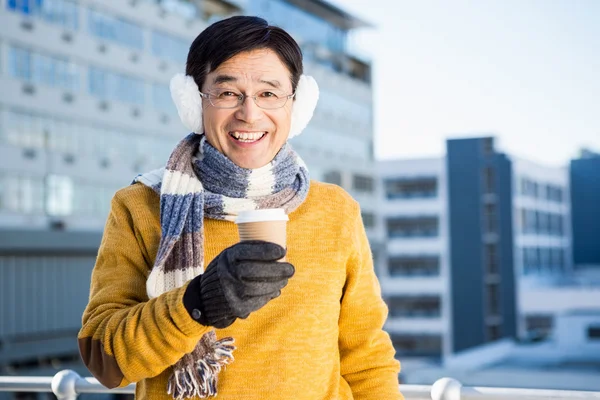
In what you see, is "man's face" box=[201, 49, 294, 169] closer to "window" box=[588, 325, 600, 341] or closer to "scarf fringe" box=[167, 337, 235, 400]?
"scarf fringe" box=[167, 337, 235, 400]

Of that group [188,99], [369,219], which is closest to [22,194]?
[188,99]

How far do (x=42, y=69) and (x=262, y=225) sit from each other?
26.0 m

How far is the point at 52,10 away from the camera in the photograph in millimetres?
26047

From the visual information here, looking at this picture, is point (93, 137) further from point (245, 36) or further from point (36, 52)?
point (245, 36)

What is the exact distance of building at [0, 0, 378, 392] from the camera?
80.9ft

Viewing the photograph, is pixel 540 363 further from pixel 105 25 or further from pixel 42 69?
pixel 42 69

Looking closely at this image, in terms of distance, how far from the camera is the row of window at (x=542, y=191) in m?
59.6

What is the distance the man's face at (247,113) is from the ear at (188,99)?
2 cm

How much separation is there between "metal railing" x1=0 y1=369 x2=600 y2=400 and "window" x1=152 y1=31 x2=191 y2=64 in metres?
28.3

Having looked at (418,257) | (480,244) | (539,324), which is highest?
Answer: (480,244)

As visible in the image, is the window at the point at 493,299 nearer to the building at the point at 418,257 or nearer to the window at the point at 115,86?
the building at the point at 418,257

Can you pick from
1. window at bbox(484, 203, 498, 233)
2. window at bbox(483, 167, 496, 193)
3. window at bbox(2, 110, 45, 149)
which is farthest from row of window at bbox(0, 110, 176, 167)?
window at bbox(484, 203, 498, 233)

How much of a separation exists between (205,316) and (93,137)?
27330 millimetres

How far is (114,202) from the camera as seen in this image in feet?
6.28
